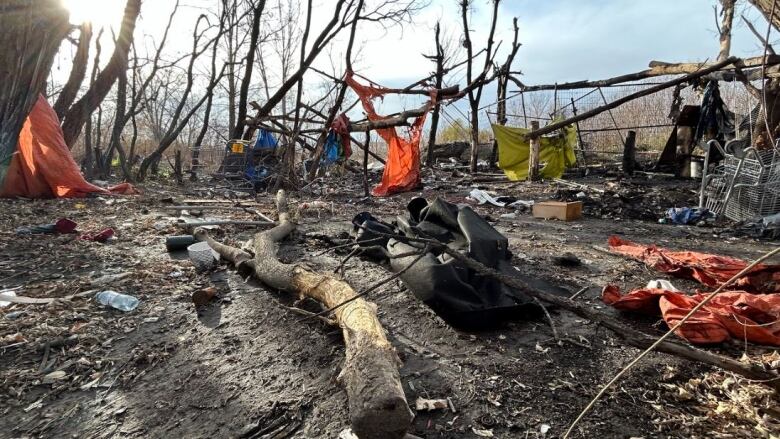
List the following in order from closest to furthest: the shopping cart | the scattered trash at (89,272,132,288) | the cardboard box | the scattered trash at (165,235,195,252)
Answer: the scattered trash at (89,272,132,288) → the scattered trash at (165,235,195,252) → the shopping cart → the cardboard box

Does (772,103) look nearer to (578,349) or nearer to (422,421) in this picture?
(578,349)

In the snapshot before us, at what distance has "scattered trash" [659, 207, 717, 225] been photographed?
5.33 metres

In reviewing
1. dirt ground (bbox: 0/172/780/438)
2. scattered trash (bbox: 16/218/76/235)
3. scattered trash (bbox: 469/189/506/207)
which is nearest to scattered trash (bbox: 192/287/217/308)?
dirt ground (bbox: 0/172/780/438)

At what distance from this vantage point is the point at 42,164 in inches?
270

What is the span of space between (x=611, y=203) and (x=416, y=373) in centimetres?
553

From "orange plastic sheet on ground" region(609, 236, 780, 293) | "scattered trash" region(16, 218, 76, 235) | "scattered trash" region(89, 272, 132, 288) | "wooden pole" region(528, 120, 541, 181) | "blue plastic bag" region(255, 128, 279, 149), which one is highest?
"blue plastic bag" region(255, 128, 279, 149)

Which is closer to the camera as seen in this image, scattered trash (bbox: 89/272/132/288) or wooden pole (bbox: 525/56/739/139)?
scattered trash (bbox: 89/272/132/288)

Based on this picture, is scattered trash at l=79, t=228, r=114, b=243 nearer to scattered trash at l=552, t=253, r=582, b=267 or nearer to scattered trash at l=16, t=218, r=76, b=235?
scattered trash at l=16, t=218, r=76, b=235

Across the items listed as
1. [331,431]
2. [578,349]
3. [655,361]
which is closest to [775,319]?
[655,361]

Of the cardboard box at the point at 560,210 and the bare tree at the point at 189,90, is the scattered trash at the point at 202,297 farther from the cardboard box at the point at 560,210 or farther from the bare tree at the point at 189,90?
the bare tree at the point at 189,90

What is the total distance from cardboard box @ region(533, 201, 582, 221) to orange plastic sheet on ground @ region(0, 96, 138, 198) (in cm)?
731

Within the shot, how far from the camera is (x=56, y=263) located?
3.51 m

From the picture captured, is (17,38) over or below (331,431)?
over

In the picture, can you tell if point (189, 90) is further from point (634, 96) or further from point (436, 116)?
point (634, 96)
